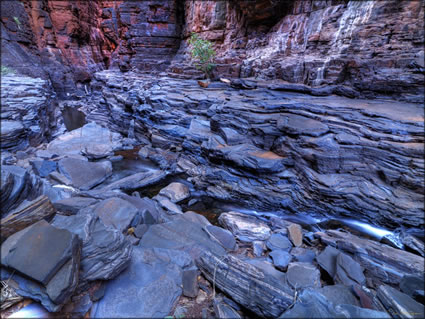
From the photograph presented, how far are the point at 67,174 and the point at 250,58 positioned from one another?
38.6ft

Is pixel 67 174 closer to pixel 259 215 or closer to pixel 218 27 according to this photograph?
pixel 259 215

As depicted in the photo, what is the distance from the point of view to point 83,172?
22.3ft

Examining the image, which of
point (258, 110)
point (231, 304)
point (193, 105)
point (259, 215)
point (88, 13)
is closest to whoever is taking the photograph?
point (231, 304)

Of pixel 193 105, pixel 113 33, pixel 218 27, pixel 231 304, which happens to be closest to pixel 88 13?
pixel 113 33

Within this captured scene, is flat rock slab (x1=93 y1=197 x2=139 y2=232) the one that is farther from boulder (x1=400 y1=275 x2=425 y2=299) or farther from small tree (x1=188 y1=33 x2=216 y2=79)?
small tree (x1=188 y1=33 x2=216 y2=79)

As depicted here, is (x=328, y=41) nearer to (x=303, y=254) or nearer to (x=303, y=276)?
(x=303, y=254)

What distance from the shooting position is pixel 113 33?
76.4 ft

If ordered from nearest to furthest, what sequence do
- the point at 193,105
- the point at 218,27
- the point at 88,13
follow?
the point at 193,105 → the point at 218,27 → the point at 88,13

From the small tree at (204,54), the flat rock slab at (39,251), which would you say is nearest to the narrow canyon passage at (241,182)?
the flat rock slab at (39,251)

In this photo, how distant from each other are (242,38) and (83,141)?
11.8 m

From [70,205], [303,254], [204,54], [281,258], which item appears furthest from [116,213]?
[204,54]

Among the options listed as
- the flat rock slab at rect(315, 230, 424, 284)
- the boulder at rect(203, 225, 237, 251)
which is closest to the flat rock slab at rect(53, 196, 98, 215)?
the boulder at rect(203, 225, 237, 251)

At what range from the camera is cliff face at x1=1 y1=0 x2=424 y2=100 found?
6.58 m

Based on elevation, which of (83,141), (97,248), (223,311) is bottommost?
(83,141)
